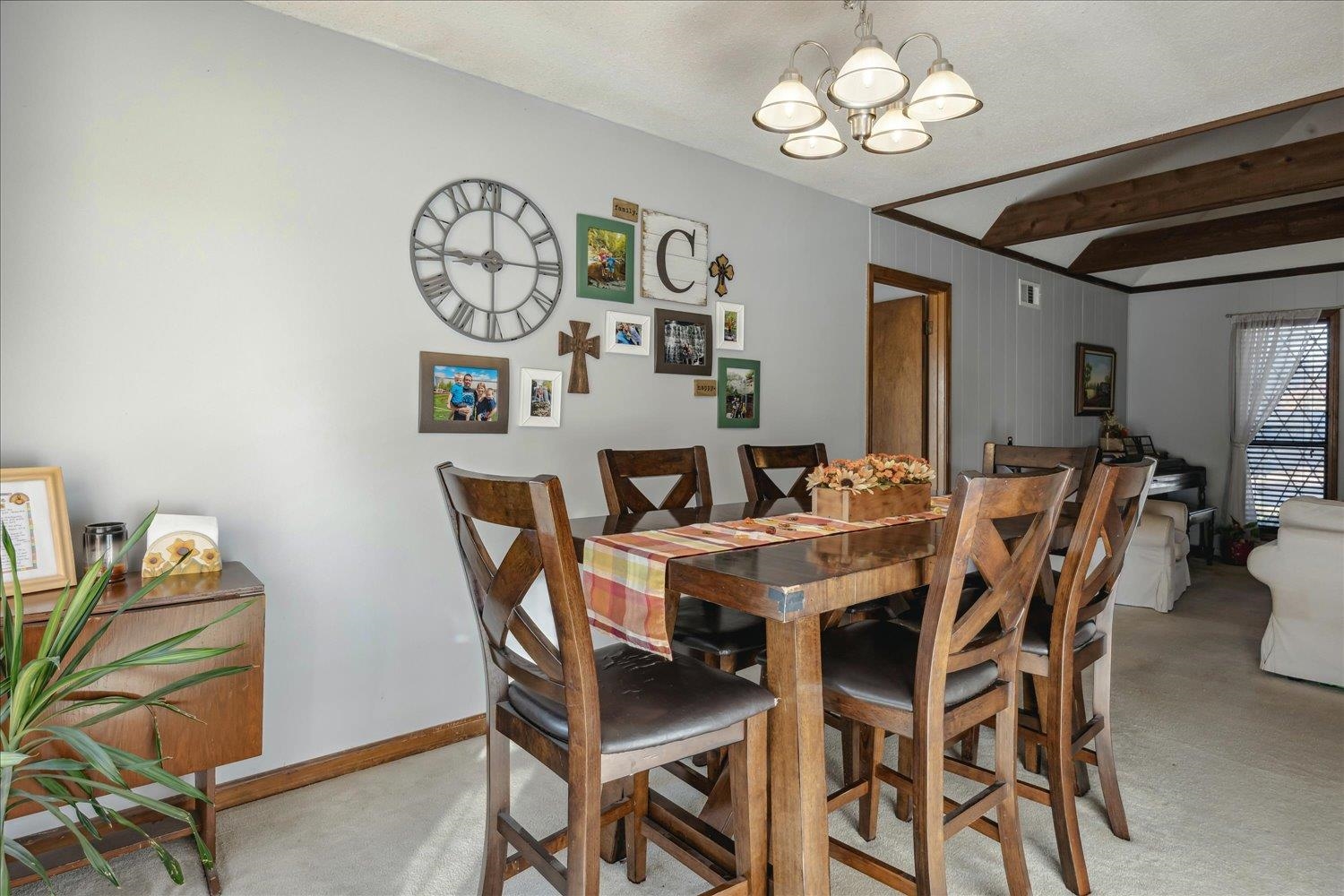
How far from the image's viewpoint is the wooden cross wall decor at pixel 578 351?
301cm

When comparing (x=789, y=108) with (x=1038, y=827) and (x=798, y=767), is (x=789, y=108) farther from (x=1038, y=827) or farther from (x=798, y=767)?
(x=1038, y=827)

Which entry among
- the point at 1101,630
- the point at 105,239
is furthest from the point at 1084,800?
the point at 105,239

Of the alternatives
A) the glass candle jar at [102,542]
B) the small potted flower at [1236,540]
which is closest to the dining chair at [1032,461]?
the glass candle jar at [102,542]

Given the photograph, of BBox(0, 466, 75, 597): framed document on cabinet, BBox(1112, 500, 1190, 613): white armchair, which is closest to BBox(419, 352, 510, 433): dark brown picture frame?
BBox(0, 466, 75, 597): framed document on cabinet

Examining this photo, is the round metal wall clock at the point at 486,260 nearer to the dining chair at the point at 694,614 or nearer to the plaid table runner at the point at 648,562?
the dining chair at the point at 694,614

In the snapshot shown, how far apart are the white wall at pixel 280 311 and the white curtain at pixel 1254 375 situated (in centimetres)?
614

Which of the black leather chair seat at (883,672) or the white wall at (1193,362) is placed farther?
the white wall at (1193,362)

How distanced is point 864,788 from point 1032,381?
15.5ft

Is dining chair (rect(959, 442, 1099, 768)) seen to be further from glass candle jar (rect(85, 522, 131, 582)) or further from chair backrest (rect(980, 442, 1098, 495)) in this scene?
glass candle jar (rect(85, 522, 131, 582))

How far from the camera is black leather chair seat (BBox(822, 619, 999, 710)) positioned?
158 centimetres

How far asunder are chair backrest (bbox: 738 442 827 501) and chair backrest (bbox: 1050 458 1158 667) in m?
1.09

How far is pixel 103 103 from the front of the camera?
6.75ft

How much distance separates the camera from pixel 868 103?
76.2 inches

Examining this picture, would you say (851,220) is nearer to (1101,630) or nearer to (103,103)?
(1101,630)
